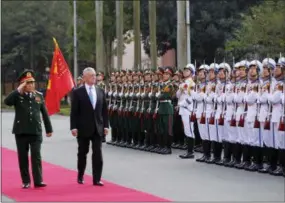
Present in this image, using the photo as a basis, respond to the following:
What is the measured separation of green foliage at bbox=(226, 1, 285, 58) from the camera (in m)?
29.0

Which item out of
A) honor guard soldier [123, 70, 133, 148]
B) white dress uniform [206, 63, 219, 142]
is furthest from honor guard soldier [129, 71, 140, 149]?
white dress uniform [206, 63, 219, 142]

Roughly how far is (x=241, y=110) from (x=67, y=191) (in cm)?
404

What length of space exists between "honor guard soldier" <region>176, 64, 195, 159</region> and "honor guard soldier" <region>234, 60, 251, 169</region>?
1744 mm

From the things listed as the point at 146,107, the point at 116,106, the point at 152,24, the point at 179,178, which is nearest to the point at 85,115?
the point at 179,178

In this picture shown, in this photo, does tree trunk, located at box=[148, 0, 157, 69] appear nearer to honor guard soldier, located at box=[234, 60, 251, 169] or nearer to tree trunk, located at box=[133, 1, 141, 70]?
tree trunk, located at box=[133, 1, 141, 70]

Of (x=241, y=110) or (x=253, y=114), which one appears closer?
(x=253, y=114)

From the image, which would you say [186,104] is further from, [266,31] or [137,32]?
[137,32]

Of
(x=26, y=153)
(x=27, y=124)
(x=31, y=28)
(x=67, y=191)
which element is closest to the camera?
(x=67, y=191)

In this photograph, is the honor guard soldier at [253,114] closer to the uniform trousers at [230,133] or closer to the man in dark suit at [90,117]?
the uniform trousers at [230,133]

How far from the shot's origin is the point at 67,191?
1261cm

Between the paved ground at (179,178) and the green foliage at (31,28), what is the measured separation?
4463 cm

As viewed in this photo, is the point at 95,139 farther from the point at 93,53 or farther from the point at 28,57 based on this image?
the point at 28,57

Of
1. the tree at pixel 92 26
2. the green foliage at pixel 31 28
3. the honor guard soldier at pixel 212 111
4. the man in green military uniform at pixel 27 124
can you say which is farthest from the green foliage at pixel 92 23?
the man in green military uniform at pixel 27 124

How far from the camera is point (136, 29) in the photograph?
41.0 metres
